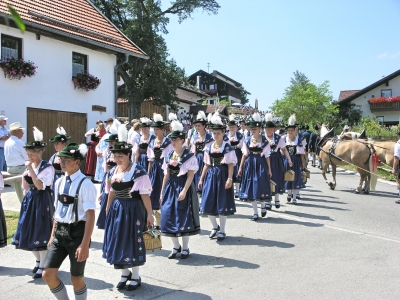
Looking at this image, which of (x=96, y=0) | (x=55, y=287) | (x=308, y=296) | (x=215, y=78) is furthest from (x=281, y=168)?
(x=215, y=78)

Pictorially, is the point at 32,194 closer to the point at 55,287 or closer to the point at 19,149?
the point at 55,287

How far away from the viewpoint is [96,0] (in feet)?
101

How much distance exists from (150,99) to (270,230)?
23928 millimetres

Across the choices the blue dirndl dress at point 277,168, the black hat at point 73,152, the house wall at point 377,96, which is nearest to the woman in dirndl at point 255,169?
the blue dirndl dress at point 277,168

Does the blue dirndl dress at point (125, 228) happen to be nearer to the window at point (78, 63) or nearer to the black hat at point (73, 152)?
the black hat at point (73, 152)

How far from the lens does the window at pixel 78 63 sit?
1752 cm

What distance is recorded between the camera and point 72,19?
18.1 meters

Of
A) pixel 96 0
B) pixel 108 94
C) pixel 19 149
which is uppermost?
pixel 96 0

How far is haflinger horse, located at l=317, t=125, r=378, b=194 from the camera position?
13.4m

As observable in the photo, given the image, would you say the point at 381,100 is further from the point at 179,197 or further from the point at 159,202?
the point at 179,197

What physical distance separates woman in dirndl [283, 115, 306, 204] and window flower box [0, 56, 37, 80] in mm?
9325

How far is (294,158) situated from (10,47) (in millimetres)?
10557

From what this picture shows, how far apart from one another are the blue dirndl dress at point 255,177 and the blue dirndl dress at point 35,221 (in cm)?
455

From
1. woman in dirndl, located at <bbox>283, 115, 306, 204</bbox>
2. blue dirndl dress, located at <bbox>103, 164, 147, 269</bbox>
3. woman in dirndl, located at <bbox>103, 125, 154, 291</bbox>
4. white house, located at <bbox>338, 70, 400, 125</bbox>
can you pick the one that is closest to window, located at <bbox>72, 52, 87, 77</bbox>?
woman in dirndl, located at <bbox>283, 115, 306, 204</bbox>
